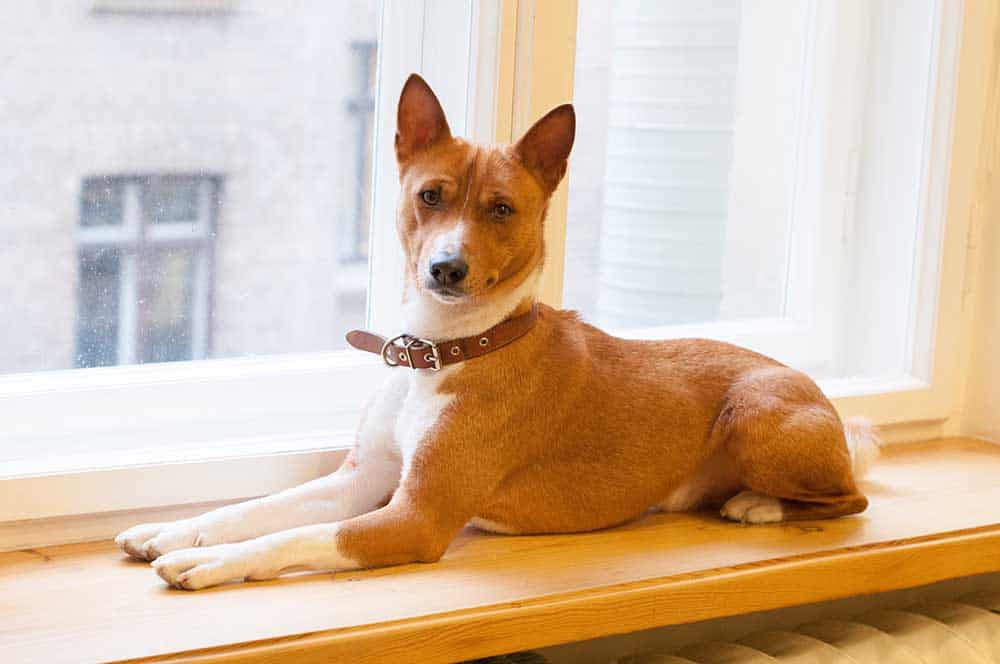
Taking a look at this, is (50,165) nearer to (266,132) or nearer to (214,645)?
(266,132)

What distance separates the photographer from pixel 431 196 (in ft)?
4.77

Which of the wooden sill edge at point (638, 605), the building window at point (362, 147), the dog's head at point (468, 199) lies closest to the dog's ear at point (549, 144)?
the dog's head at point (468, 199)

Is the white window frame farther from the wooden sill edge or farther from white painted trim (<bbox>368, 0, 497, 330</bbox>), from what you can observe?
the wooden sill edge

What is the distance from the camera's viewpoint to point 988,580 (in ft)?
6.94

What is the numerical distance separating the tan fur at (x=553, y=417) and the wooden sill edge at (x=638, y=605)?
0.35 feet

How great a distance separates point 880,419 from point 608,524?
66 cm

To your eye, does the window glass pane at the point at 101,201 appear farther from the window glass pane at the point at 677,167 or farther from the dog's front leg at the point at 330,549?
the window glass pane at the point at 677,167

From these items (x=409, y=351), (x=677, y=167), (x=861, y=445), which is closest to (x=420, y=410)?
(x=409, y=351)

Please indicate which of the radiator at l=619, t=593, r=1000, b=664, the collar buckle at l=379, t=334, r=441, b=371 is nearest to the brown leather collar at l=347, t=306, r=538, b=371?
the collar buckle at l=379, t=334, r=441, b=371

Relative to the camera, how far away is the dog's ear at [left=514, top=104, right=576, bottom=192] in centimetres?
147

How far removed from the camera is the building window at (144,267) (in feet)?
5.35

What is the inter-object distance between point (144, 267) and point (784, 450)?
0.83m

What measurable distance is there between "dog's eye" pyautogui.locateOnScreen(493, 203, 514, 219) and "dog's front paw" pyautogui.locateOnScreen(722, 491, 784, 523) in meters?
0.50

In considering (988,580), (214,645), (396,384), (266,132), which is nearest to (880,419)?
(988,580)
